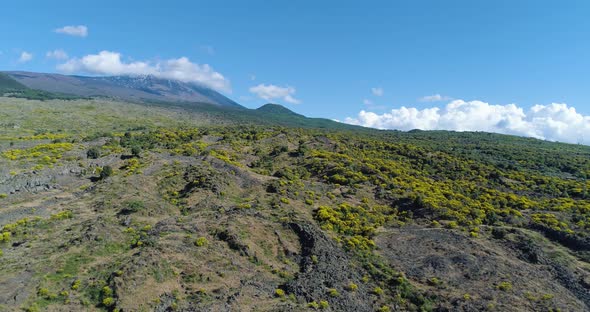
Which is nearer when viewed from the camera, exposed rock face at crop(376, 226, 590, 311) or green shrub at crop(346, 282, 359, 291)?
exposed rock face at crop(376, 226, 590, 311)

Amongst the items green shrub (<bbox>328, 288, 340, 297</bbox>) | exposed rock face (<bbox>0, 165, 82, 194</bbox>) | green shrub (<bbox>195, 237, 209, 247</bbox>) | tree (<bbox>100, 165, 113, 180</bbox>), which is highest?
tree (<bbox>100, 165, 113, 180</bbox>)

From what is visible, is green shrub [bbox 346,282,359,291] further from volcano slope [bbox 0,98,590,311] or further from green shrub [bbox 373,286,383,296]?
green shrub [bbox 373,286,383,296]

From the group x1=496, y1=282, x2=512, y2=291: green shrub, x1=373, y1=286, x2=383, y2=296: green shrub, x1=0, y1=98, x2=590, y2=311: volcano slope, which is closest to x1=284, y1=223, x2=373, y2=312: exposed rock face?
x1=0, y1=98, x2=590, y2=311: volcano slope

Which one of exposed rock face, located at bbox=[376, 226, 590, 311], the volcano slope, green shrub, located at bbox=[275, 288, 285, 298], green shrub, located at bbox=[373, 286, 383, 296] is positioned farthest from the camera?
green shrub, located at bbox=[373, 286, 383, 296]

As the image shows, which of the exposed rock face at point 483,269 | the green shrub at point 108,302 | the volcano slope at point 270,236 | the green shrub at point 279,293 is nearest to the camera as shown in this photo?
the green shrub at point 108,302

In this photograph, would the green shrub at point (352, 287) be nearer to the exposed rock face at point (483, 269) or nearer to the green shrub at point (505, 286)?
the exposed rock face at point (483, 269)

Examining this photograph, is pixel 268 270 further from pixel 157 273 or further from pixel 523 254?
pixel 523 254

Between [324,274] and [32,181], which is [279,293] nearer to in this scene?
[324,274]

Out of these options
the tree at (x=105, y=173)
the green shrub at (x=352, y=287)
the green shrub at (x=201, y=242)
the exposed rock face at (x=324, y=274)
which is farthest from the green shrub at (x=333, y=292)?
the tree at (x=105, y=173)
